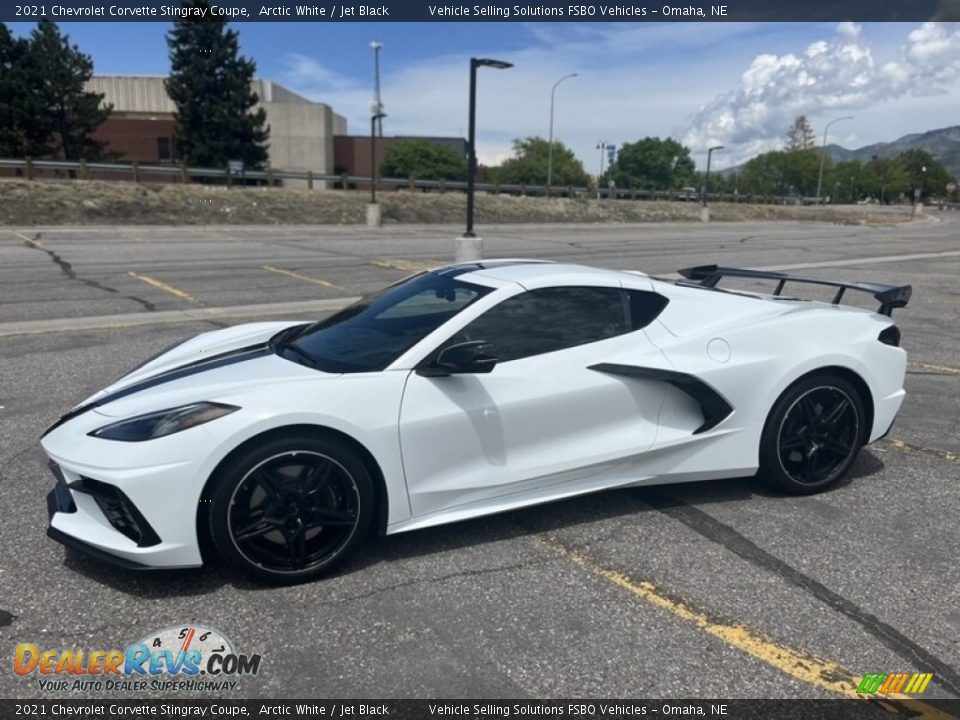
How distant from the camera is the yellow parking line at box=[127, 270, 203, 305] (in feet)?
37.2

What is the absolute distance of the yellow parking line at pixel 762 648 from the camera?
2.62m

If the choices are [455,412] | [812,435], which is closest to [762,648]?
[455,412]

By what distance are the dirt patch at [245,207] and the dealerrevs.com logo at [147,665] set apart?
97.5ft

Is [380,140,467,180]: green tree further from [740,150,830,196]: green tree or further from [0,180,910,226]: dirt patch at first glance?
[740,150,830,196]: green tree

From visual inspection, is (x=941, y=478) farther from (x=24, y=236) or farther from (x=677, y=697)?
(x=24, y=236)

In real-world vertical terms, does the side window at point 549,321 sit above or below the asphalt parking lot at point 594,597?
above

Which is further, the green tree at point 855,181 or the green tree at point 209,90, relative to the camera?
the green tree at point 855,181

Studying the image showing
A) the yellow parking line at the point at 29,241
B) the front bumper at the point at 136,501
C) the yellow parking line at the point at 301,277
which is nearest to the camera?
the front bumper at the point at 136,501

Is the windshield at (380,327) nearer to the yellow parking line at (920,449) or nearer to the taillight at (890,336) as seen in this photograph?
the taillight at (890,336)

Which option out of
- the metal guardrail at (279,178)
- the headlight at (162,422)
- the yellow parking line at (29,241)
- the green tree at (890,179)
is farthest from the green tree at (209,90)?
the green tree at (890,179)

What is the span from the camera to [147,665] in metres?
2.71

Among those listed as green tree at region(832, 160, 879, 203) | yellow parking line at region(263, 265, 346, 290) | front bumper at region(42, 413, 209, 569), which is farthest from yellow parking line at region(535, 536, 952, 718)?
green tree at region(832, 160, 879, 203)

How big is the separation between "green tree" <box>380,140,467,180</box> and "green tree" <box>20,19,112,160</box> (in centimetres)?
2921

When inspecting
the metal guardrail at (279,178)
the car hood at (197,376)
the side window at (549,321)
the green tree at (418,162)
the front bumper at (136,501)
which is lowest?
the front bumper at (136,501)
